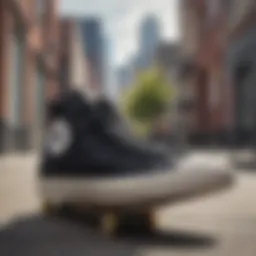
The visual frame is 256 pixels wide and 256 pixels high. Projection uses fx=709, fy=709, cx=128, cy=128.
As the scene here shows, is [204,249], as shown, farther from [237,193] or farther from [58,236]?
[237,193]

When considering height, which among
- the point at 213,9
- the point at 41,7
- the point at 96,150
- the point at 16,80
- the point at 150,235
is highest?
the point at 213,9

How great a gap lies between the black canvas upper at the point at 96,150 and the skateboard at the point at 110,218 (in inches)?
2.3

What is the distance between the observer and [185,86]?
8.43 metres

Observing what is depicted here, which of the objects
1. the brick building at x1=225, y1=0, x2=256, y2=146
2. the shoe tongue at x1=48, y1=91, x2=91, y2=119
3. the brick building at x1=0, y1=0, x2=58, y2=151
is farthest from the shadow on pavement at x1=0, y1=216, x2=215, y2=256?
the brick building at x1=0, y1=0, x2=58, y2=151

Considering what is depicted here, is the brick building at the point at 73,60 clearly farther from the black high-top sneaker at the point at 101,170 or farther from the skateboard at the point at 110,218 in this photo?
the skateboard at the point at 110,218

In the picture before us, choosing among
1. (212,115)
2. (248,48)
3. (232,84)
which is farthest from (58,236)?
(212,115)

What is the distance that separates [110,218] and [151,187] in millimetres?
140

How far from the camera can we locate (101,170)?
1.05 meters

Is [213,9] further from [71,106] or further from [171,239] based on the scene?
[171,239]

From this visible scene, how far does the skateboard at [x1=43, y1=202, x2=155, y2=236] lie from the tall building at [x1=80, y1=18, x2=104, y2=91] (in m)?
0.21

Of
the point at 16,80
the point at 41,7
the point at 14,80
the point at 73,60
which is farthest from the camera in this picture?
the point at 14,80

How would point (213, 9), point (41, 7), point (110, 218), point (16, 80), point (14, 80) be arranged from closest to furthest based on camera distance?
point (110, 218), point (41, 7), point (213, 9), point (16, 80), point (14, 80)

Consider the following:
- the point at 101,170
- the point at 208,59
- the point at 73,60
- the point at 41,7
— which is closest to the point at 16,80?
the point at 208,59

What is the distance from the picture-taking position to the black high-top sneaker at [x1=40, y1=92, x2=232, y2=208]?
1.00m
